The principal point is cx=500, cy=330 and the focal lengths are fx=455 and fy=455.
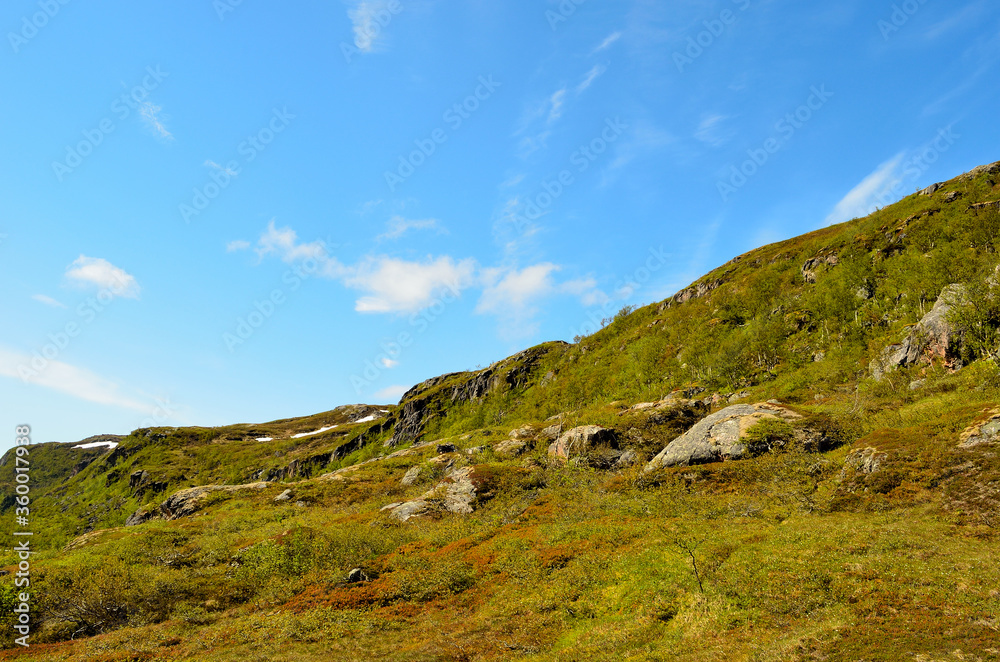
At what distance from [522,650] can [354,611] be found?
1187 centimetres

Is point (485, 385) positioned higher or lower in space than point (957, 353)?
higher

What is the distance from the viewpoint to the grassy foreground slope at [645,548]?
16.2 meters

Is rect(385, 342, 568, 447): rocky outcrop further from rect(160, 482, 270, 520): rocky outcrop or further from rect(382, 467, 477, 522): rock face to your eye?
rect(382, 467, 477, 522): rock face

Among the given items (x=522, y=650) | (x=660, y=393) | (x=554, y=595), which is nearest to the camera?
(x=522, y=650)

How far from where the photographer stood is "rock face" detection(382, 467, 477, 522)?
155 ft

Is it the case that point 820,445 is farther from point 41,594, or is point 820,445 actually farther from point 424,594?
point 41,594

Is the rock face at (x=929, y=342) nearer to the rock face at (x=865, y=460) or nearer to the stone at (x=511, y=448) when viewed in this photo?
the rock face at (x=865, y=460)

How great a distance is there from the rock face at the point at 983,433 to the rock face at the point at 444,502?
125ft

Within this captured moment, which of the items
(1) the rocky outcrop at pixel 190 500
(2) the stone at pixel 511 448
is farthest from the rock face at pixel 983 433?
(1) the rocky outcrop at pixel 190 500

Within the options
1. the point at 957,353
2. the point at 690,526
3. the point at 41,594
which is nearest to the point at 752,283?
the point at 957,353

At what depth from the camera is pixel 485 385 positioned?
6304 inches

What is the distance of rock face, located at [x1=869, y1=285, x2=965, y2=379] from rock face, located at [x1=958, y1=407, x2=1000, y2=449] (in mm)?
26321

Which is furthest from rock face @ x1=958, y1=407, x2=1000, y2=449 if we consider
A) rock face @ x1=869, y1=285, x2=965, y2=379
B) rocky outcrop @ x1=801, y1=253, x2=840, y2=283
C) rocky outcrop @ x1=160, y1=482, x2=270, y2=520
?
rocky outcrop @ x1=160, y1=482, x2=270, y2=520

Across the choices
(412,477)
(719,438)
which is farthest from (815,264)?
(412,477)
